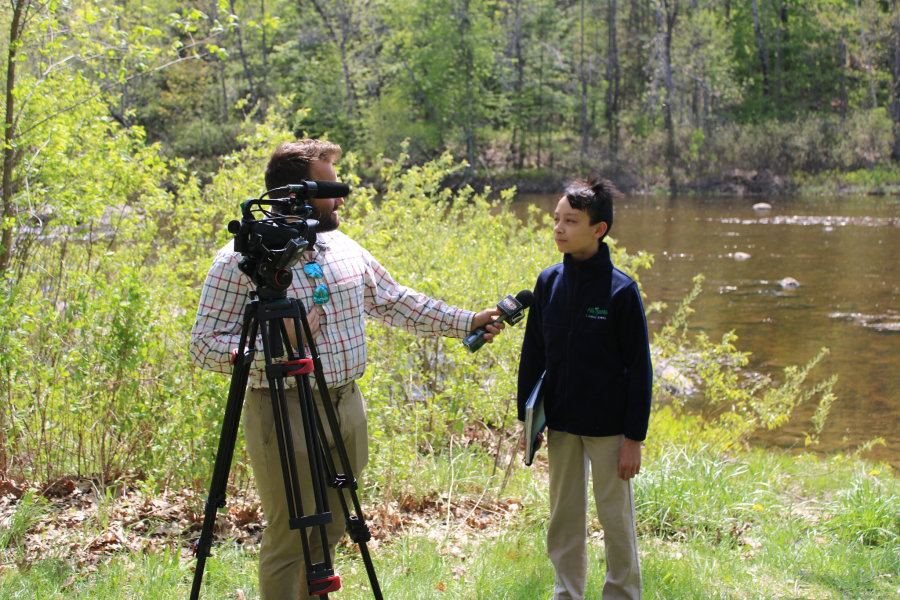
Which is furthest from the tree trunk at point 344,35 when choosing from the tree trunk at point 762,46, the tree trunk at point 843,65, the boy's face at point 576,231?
the boy's face at point 576,231

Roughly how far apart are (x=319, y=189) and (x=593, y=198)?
1087mm

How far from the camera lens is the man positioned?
251 centimetres

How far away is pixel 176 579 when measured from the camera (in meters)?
3.14

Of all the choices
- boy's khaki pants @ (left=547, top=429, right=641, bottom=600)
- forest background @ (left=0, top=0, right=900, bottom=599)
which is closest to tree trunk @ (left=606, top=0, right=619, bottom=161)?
forest background @ (left=0, top=0, right=900, bottom=599)

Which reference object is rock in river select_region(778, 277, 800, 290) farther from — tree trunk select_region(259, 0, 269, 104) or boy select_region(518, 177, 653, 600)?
tree trunk select_region(259, 0, 269, 104)

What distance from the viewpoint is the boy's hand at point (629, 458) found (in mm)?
2764

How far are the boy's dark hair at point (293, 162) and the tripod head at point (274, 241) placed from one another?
0.28 meters

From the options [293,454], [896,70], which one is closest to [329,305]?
[293,454]

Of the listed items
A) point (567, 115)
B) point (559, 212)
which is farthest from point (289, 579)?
point (567, 115)

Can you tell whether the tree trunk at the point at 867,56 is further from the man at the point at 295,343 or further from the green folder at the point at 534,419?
the man at the point at 295,343

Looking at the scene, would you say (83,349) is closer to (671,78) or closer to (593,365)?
(593,365)

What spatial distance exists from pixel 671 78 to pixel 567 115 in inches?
246

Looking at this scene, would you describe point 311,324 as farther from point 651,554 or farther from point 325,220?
A: point 651,554

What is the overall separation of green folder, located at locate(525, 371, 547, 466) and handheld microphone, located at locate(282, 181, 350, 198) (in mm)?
1125
